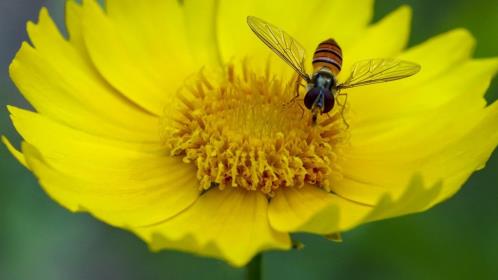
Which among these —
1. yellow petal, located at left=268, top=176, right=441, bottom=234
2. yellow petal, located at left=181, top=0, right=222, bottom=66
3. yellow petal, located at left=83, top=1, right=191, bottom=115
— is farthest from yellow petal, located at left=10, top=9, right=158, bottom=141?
yellow petal, located at left=268, top=176, right=441, bottom=234

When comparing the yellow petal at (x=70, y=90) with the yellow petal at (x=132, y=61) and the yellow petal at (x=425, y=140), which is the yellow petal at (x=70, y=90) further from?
the yellow petal at (x=425, y=140)

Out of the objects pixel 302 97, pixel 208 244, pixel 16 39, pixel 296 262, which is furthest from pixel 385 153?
pixel 16 39

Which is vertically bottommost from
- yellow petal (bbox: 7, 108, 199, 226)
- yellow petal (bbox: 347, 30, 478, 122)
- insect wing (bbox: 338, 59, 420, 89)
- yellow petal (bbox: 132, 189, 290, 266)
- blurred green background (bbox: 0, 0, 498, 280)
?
blurred green background (bbox: 0, 0, 498, 280)

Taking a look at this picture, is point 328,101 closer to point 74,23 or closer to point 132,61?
point 132,61

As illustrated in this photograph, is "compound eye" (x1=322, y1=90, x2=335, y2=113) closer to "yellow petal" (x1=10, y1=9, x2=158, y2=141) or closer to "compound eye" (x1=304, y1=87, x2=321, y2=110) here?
"compound eye" (x1=304, y1=87, x2=321, y2=110)

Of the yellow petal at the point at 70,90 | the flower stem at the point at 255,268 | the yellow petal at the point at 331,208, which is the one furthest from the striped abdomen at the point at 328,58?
the flower stem at the point at 255,268

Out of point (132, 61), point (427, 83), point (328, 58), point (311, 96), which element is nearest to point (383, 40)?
point (427, 83)

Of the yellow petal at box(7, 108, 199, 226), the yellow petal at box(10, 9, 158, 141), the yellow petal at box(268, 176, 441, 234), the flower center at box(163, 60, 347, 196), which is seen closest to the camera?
the yellow petal at box(268, 176, 441, 234)

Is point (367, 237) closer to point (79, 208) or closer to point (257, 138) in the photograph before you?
point (257, 138)
